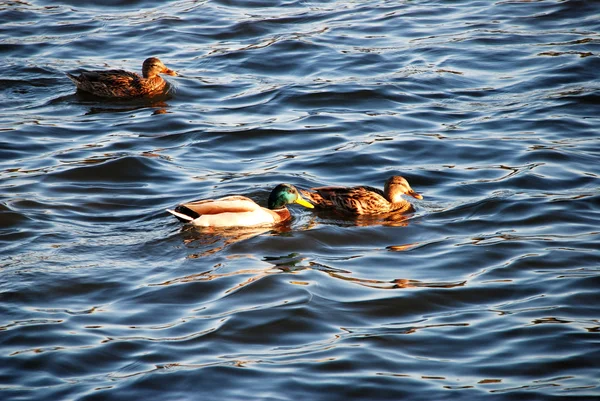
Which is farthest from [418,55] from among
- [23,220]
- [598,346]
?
[598,346]

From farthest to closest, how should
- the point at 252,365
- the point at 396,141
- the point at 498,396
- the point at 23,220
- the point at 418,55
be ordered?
the point at 418,55 → the point at 396,141 → the point at 23,220 → the point at 252,365 → the point at 498,396

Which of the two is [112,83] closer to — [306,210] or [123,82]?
[123,82]

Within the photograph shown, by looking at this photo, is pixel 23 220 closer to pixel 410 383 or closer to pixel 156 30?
pixel 410 383

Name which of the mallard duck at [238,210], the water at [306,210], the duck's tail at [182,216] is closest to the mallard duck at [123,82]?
the water at [306,210]

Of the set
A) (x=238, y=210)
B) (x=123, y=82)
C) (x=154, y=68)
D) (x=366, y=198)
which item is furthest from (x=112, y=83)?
(x=366, y=198)

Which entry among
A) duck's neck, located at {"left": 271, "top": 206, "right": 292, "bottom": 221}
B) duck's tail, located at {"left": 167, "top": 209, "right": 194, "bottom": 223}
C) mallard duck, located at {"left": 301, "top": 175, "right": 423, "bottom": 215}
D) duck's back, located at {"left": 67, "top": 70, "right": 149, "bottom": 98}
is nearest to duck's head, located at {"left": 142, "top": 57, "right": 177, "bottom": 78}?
duck's back, located at {"left": 67, "top": 70, "right": 149, "bottom": 98}

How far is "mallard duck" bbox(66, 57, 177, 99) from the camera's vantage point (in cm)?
1462

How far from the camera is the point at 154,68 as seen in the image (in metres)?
15.2

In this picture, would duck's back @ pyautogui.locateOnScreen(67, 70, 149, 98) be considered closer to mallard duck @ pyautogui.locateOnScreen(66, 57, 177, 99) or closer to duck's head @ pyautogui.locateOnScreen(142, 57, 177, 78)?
mallard duck @ pyautogui.locateOnScreen(66, 57, 177, 99)

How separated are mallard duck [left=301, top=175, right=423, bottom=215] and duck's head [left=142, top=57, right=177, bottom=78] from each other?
515 centimetres

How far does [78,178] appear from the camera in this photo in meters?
11.8

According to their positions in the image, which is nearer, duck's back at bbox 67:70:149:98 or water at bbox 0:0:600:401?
water at bbox 0:0:600:401

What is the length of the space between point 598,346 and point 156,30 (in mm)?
12918

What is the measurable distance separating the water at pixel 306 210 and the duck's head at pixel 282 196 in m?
0.29
